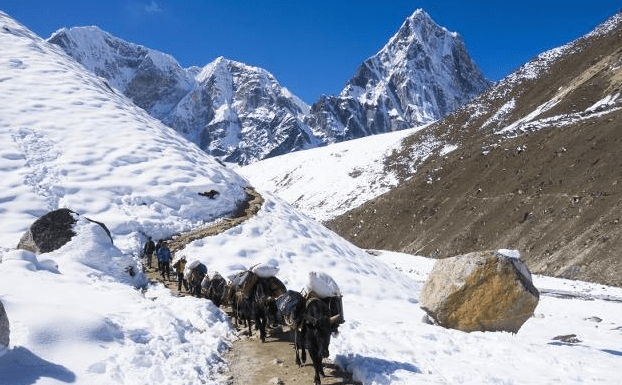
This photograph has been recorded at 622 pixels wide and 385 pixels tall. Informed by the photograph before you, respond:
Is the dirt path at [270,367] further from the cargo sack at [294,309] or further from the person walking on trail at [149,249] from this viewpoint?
the person walking on trail at [149,249]

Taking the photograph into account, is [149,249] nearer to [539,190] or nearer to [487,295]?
[487,295]

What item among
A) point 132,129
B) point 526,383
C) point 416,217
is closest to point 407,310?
point 526,383

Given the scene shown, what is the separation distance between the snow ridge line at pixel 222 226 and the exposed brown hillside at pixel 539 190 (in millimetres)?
23850

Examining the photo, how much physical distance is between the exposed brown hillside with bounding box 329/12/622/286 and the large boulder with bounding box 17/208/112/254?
113 ft

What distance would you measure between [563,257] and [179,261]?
31.6 m

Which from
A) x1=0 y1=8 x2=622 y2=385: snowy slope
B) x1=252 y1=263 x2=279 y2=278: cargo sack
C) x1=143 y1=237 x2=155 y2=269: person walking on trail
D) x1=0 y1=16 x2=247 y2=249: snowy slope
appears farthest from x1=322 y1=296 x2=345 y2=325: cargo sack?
x1=143 y1=237 x2=155 y2=269: person walking on trail

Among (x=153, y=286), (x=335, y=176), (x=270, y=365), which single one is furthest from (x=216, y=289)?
(x=335, y=176)

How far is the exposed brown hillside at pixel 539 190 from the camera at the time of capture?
42625 millimetres

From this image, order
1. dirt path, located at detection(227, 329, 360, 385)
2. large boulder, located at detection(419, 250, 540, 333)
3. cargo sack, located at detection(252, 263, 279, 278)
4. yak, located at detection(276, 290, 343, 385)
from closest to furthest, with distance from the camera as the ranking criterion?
yak, located at detection(276, 290, 343, 385)
dirt path, located at detection(227, 329, 360, 385)
cargo sack, located at detection(252, 263, 279, 278)
large boulder, located at detection(419, 250, 540, 333)

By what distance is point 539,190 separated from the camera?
54.1 metres

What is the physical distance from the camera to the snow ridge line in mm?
28812

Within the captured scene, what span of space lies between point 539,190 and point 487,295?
4330 cm

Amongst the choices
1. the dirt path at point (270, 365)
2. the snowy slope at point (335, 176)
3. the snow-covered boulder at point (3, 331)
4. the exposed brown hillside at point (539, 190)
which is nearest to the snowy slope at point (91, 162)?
the dirt path at point (270, 365)

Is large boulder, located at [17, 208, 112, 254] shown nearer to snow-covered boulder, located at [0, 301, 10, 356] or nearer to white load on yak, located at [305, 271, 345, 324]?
snow-covered boulder, located at [0, 301, 10, 356]
